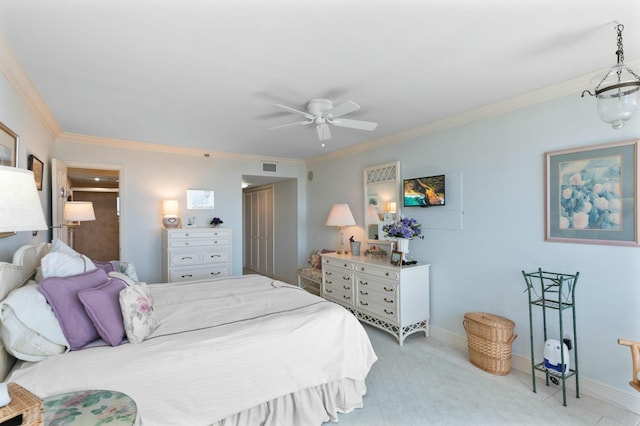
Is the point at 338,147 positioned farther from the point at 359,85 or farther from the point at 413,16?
the point at 413,16

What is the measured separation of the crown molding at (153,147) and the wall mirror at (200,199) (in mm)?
579

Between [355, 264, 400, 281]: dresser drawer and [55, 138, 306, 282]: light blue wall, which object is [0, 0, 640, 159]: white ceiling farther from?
[355, 264, 400, 281]: dresser drawer

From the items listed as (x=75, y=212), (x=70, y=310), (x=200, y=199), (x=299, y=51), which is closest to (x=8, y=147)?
(x=70, y=310)

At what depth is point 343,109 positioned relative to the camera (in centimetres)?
256

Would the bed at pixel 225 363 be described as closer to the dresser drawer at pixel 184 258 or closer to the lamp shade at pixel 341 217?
the dresser drawer at pixel 184 258

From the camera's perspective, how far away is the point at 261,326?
204cm

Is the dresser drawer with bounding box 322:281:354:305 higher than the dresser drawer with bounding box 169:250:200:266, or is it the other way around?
the dresser drawer with bounding box 169:250:200:266

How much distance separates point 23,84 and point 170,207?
7.86 feet

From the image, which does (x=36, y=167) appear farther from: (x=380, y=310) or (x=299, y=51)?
(x=380, y=310)

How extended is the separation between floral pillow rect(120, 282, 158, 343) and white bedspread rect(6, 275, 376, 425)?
54 mm

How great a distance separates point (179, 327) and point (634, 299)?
3155mm

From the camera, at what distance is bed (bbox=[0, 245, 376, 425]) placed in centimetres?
156

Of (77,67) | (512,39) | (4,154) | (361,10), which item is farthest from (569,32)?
(4,154)

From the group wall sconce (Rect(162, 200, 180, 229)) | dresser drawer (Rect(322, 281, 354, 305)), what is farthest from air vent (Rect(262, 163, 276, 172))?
dresser drawer (Rect(322, 281, 354, 305))
